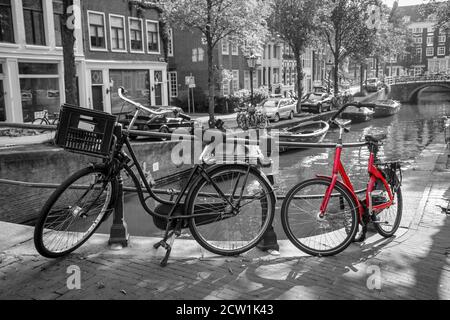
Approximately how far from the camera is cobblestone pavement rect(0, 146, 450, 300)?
314 centimetres

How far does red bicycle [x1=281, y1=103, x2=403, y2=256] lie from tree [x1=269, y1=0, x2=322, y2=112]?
2749 cm

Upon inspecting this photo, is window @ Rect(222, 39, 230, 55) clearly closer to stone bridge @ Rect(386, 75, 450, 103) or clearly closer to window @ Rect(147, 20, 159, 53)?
window @ Rect(147, 20, 159, 53)

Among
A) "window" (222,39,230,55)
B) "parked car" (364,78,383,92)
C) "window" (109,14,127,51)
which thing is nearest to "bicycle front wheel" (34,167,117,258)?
"window" (109,14,127,51)

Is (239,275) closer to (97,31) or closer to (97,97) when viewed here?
(97,97)

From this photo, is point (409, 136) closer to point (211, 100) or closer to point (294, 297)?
point (211, 100)

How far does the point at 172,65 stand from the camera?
3859cm

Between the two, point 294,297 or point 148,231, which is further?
point 148,231

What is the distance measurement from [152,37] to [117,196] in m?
29.0

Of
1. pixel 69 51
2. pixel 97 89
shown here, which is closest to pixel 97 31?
pixel 97 89

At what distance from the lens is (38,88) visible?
2297 cm

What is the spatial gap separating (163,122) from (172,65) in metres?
19.7

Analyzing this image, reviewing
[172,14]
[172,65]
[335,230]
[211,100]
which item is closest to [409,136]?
[211,100]

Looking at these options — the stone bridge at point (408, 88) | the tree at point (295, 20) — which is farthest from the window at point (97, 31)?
the stone bridge at point (408, 88)
